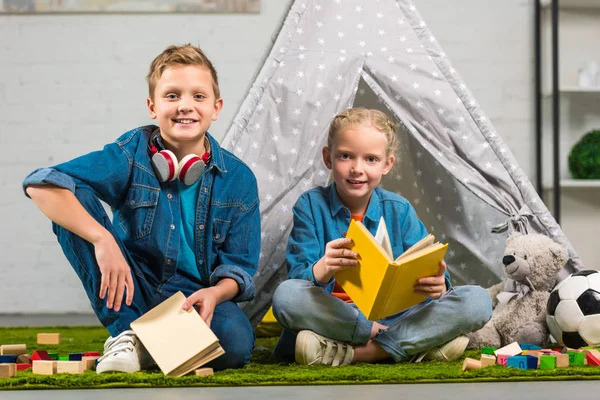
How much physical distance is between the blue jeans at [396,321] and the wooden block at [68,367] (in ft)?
1.26

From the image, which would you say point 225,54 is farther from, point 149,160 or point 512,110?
point 149,160

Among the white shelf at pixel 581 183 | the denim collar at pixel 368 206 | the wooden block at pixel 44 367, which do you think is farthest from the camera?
the white shelf at pixel 581 183

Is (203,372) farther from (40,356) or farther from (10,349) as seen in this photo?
(10,349)

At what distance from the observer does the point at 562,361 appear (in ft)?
4.93

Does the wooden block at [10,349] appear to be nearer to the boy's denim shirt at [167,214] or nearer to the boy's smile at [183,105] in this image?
the boy's denim shirt at [167,214]

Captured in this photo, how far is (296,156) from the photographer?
2.04m

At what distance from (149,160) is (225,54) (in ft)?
5.81

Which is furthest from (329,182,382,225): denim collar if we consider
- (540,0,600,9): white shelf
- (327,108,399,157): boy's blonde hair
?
(540,0,600,9): white shelf

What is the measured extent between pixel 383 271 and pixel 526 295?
2.24ft

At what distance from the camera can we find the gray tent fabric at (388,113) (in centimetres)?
201

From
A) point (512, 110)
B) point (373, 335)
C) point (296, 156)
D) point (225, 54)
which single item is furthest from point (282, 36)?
point (512, 110)

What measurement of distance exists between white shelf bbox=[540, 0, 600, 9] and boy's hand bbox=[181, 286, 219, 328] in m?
2.25

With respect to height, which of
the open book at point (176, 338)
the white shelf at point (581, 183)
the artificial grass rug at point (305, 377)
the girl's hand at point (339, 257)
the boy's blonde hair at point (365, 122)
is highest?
the boy's blonde hair at point (365, 122)

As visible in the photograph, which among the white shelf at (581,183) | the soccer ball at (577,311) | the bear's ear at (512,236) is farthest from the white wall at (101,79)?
the soccer ball at (577,311)
